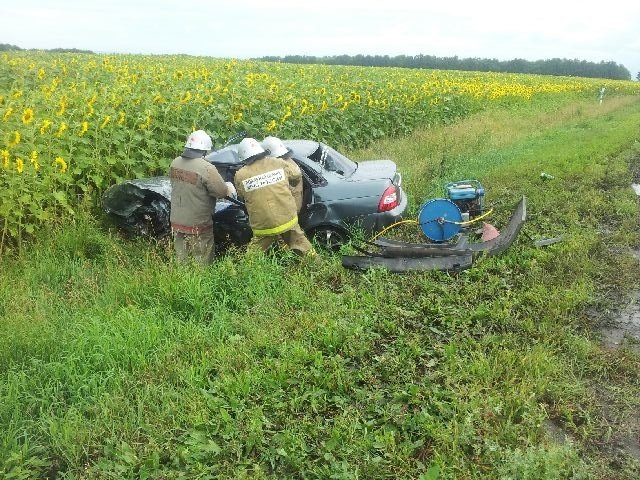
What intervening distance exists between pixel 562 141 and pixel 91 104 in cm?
1094

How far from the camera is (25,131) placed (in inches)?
249

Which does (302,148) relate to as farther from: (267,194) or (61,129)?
(61,129)

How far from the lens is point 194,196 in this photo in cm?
610

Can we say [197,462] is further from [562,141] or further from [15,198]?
[562,141]

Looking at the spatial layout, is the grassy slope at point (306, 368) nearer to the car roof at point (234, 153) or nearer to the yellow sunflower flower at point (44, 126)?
the yellow sunflower flower at point (44, 126)

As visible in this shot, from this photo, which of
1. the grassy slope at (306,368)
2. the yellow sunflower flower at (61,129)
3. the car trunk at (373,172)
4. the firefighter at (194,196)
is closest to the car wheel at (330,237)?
the car trunk at (373,172)

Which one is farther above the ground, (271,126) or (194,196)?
(271,126)

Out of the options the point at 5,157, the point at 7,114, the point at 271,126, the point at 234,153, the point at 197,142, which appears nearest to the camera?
the point at 5,157

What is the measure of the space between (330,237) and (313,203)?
49 centimetres

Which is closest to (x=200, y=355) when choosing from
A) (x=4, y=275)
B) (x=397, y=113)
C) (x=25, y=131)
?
(x=4, y=275)

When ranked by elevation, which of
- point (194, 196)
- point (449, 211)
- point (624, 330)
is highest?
point (194, 196)

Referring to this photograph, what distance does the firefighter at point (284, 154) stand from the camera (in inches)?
248

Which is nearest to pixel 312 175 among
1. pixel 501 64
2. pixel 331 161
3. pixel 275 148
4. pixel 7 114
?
pixel 331 161

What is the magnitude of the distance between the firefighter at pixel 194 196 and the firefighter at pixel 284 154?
2.13ft
